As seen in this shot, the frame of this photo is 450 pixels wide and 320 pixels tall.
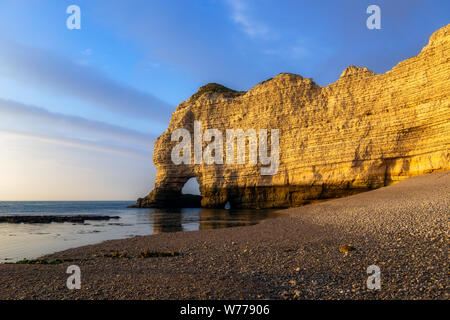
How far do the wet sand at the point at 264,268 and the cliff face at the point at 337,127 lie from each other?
17.3m

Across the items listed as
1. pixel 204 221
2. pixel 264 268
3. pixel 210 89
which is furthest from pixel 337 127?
pixel 264 268

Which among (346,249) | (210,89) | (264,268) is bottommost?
(264,268)

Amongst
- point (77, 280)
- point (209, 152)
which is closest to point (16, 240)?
point (77, 280)

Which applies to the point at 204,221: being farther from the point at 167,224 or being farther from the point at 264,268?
the point at 264,268

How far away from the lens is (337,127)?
31.4m

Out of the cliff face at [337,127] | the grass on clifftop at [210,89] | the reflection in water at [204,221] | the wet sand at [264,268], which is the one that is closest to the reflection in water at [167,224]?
the reflection in water at [204,221]

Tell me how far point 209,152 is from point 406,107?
25.5m

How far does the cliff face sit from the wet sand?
1728 centimetres

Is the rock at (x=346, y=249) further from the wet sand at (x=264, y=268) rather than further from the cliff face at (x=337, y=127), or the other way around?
the cliff face at (x=337, y=127)

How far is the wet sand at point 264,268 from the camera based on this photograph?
5.09 m

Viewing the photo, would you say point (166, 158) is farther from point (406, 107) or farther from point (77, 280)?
point (77, 280)

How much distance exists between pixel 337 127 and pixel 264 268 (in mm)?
27855
